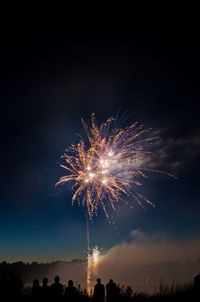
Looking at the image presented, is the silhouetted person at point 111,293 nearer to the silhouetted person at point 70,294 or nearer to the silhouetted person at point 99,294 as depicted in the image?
the silhouetted person at point 99,294

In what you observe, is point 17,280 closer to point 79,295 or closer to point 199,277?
point 79,295

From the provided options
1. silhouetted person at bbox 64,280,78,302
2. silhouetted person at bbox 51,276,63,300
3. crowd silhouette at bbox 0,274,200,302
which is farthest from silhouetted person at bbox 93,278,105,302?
silhouetted person at bbox 51,276,63,300

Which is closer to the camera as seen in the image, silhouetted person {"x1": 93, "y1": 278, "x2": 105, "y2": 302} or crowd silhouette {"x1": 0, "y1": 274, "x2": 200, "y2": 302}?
crowd silhouette {"x1": 0, "y1": 274, "x2": 200, "y2": 302}

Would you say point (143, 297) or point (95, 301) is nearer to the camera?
point (95, 301)

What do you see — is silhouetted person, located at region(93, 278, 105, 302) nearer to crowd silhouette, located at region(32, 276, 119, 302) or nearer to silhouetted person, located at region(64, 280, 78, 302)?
crowd silhouette, located at region(32, 276, 119, 302)

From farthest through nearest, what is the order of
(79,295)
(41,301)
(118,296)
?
(79,295)
(118,296)
(41,301)

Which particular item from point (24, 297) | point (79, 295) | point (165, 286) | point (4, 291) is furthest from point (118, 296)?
point (4, 291)

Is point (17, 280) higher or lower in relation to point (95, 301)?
Result: higher

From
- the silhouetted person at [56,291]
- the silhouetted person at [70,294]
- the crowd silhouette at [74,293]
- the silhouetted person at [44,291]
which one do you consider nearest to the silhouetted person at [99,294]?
the crowd silhouette at [74,293]

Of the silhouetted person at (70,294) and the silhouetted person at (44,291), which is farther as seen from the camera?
the silhouetted person at (44,291)

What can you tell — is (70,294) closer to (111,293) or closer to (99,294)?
(99,294)

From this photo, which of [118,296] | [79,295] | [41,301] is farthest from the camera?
[79,295]
